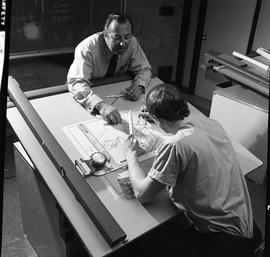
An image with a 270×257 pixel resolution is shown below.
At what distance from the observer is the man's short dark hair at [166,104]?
1166 mm

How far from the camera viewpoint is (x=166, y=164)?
1086mm

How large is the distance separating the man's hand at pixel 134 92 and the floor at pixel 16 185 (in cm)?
66

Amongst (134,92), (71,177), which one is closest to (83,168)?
(71,177)

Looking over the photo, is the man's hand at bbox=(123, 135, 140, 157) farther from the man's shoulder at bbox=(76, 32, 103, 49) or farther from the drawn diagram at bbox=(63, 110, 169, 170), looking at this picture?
the man's shoulder at bbox=(76, 32, 103, 49)

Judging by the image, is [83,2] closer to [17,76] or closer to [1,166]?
[17,76]

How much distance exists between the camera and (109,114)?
5.31ft

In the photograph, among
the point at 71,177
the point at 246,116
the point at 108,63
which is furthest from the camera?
the point at 246,116

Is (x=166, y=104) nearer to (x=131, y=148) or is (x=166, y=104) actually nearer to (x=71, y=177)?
(x=131, y=148)

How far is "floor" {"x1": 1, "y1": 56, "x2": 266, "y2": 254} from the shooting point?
191 centimetres

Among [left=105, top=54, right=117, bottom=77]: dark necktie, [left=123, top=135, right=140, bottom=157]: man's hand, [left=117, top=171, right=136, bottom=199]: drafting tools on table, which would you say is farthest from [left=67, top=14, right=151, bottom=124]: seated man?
[left=117, top=171, right=136, bottom=199]: drafting tools on table

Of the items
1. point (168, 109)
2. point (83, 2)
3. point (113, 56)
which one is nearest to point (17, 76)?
point (83, 2)

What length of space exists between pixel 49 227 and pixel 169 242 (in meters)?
0.61

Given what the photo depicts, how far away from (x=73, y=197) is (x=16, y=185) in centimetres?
129

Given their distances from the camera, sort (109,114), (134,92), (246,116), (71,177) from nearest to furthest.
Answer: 1. (71,177)
2. (109,114)
3. (134,92)
4. (246,116)
